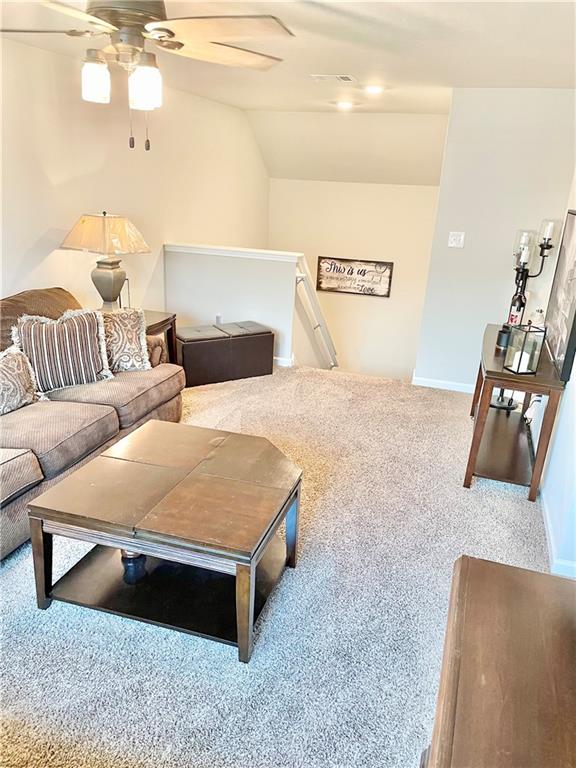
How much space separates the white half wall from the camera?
4711 millimetres

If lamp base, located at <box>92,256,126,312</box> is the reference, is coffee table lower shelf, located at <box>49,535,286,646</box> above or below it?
below

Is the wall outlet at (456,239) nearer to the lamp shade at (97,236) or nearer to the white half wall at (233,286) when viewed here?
the white half wall at (233,286)

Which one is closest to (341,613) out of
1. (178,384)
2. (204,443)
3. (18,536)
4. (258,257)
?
(204,443)

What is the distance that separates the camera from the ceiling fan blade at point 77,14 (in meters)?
1.63

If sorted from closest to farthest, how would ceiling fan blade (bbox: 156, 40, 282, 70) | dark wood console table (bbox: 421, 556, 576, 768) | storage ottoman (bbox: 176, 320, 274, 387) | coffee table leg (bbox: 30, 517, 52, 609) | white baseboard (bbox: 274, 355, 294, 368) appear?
dark wood console table (bbox: 421, 556, 576, 768) < coffee table leg (bbox: 30, 517, 52, 609) < ceiling fan blade (bbox: 156, 40, 282, 70) < storage ottoman (bbox: 176, 320, 274, 387) < white baseboard (bbox: 274, 355, 294, 368)

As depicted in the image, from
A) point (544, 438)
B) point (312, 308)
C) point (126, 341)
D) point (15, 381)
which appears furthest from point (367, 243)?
point (15, 381)

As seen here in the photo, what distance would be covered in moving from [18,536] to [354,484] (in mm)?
1654

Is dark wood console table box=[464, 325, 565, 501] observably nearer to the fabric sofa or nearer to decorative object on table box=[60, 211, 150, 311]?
the fabric sofa

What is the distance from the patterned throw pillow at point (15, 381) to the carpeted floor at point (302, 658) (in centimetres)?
75

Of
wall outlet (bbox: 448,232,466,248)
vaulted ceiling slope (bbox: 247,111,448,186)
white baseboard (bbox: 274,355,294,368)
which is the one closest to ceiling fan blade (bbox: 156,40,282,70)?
wall outlet (bbox: 448,232,466,248)

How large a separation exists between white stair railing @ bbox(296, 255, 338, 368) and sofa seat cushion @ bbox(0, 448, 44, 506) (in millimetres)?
2990

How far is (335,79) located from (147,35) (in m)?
1.98

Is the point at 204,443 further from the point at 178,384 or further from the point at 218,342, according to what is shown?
the point at 218,342

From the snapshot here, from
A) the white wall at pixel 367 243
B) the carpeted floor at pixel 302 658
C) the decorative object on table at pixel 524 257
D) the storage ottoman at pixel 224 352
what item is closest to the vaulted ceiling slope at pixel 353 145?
the white wall at pixel 367 243
